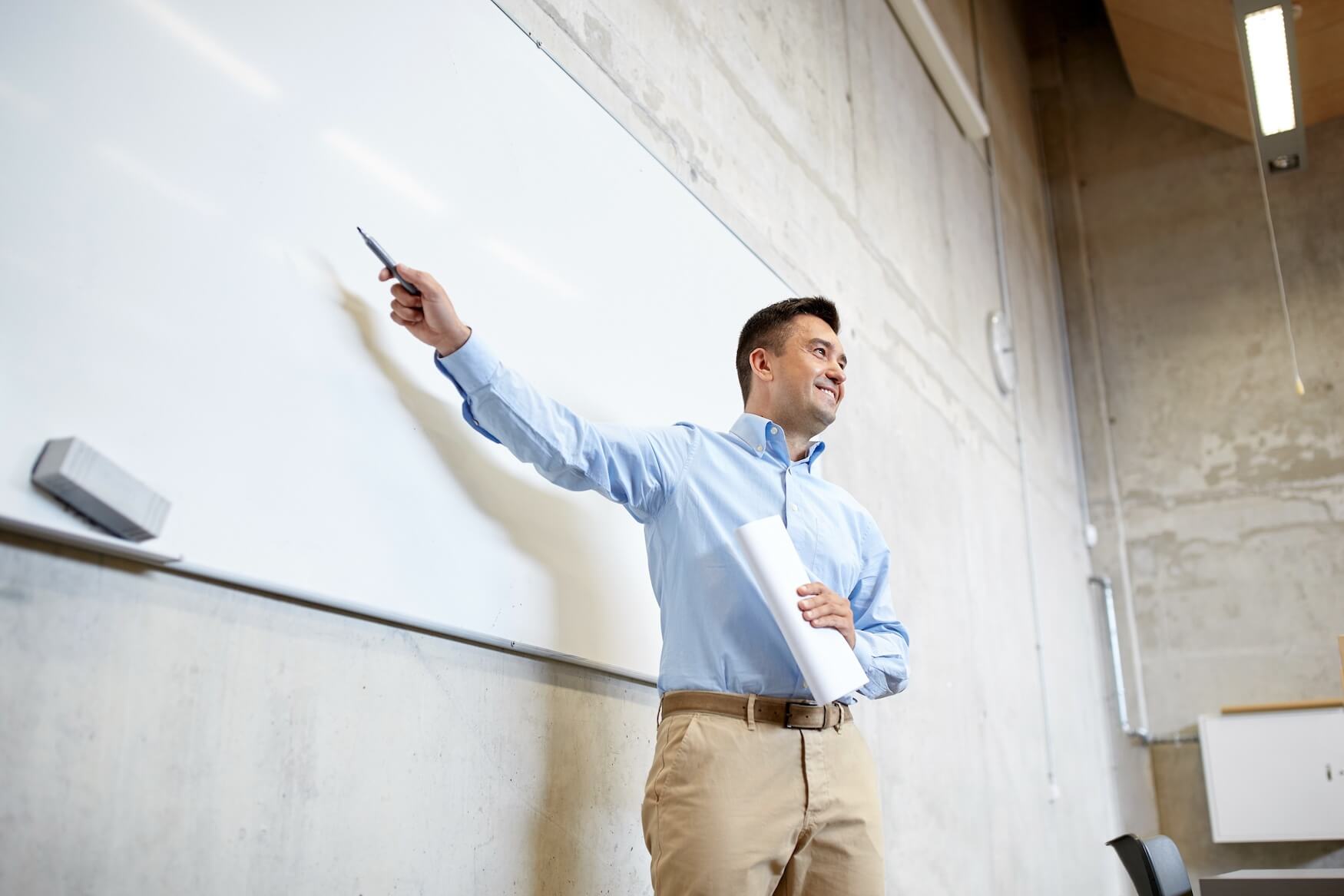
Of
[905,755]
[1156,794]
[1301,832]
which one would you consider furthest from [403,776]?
[1156,794]

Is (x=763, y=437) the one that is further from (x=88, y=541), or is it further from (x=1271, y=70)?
(x=1271, y=70)

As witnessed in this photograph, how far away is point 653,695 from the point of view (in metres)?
2.09

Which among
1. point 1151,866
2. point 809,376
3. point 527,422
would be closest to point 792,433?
point 809,376

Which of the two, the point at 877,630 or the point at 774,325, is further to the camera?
the point at 774,325

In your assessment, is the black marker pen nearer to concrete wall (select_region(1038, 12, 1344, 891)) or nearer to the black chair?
the black chair

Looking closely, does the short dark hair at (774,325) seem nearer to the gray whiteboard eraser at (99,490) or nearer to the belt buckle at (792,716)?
the belt buckle at (792,716)

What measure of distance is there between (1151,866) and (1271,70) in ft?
13.1

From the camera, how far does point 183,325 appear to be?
1289 mm

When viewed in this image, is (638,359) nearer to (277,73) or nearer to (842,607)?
(842,607)

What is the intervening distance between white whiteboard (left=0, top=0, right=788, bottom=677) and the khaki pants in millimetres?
334

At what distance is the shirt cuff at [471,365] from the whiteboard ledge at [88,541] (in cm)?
43

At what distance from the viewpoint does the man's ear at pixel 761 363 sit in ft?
6.84

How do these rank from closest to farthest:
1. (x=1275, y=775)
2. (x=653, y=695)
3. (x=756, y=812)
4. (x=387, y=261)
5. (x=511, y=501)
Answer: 1. (x=387, y=261)
2. (x=756, y=812)
3. (x=511, y=501)
4. (x=653, y=695)
5. (x=1275, y=775)

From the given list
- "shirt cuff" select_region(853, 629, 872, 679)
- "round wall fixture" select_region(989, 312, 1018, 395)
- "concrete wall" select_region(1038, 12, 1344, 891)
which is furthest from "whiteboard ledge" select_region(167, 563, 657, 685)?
"concrete wall" select_region(1038, 12, 1344, 891)
